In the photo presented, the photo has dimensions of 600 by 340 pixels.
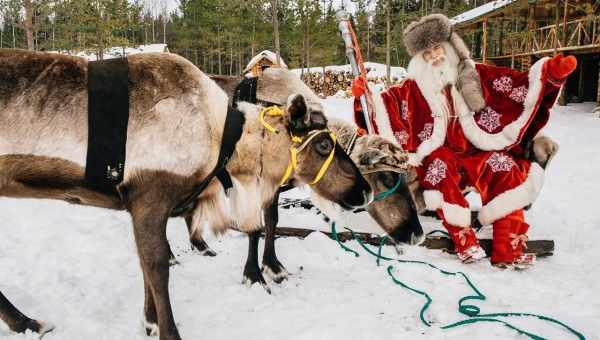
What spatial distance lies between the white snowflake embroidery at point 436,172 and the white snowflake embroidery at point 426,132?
252 millimetres

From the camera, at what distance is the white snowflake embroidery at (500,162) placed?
3.43 metres

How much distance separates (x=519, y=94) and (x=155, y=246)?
309 centimetres

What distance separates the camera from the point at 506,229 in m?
3.24

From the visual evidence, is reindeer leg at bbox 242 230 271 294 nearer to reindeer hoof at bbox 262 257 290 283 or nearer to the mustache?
reindeer hoof at bbox 262 257 290 283

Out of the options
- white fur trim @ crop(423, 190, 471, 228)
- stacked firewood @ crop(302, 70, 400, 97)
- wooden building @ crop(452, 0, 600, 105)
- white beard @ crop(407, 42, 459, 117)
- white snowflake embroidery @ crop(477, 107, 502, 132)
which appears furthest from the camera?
stacked firewood @ crop(302, 70, 400, 97)

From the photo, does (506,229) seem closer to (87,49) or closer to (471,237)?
(471,237)

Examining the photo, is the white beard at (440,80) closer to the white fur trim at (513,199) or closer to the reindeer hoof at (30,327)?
the white fur trim at (513,199)

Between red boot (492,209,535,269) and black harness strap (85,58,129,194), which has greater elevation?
black harness strap (85,58,129,194)

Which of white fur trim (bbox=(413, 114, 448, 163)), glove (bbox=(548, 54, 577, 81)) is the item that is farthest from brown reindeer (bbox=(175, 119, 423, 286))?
glove (bbox=(548, 54, 577, 81))

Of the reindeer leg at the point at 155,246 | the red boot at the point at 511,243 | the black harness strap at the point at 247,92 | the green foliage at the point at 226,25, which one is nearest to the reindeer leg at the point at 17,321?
the reindeer leg at the point at 155,246

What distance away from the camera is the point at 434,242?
3.52m

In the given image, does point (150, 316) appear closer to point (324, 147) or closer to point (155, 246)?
point (155, 246)

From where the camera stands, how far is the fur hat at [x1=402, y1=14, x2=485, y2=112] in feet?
11.6

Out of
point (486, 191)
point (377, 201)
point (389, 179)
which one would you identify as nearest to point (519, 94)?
point (486, 191)
